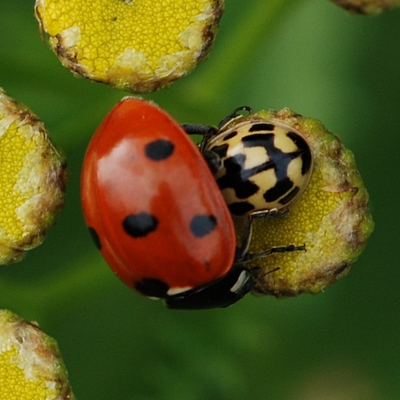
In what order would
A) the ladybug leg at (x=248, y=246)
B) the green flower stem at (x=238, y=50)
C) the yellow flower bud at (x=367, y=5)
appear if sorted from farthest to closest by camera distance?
the green flower stem at (x=238, y=50) → the yellow flower bud at (x=367, y=5) → the ladybug leg at (x=248, y=246)

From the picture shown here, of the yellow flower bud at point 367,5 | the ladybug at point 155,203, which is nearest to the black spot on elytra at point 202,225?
the ladybug at point 155,203

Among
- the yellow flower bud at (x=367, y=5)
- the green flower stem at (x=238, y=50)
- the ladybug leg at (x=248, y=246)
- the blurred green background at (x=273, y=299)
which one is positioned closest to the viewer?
the ladybug leg at (x=248, y=246)

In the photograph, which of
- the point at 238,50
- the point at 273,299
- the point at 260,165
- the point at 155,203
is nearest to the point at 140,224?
the point at 155,203

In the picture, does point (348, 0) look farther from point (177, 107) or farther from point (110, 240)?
point (110, 240)

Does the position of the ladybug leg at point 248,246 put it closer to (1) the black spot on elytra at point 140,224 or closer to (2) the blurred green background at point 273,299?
(1) the black spot on elytra at point 140,224

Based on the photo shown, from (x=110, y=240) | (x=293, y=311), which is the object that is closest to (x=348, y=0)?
(x=110, y=240)

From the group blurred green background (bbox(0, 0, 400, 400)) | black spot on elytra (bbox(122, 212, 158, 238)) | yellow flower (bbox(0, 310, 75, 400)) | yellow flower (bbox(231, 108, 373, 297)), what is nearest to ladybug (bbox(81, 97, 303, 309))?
black spot on elytra (bbox(122, 212, 158, 238))

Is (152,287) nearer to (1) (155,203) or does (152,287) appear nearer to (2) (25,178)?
(1) (155,203)
